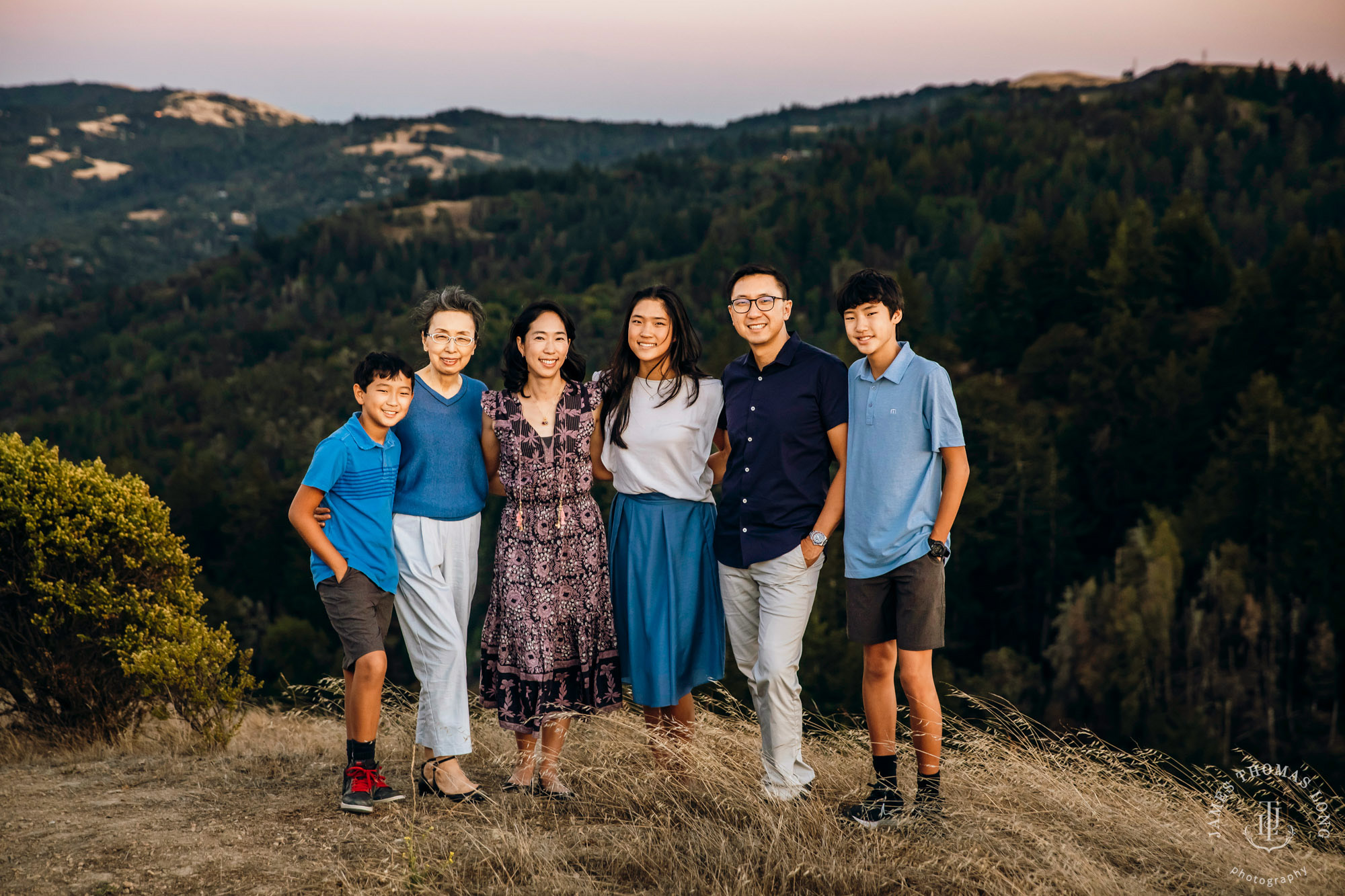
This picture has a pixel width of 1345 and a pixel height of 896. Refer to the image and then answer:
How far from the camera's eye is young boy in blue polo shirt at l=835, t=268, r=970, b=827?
3.84 m

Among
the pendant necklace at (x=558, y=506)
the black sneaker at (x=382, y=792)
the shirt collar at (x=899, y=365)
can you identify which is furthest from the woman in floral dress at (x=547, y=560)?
the shirt collar at (x=899, y=365)

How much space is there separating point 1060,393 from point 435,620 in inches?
2192

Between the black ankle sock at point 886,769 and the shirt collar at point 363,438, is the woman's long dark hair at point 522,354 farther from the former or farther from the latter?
the black ankle sock at point 886,769

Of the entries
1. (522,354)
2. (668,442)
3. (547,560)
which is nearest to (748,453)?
(668,442)

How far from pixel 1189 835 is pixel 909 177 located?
4714 inches

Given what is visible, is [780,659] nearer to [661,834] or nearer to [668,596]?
[668,596]

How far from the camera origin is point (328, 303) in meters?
125

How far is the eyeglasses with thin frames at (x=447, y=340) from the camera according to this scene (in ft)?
14.2

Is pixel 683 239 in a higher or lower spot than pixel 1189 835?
higher

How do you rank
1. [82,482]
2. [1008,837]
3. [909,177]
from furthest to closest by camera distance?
[909,177], [82,482], [1008,837]

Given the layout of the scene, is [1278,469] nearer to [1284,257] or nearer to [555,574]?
[1284,257]

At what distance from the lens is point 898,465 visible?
3.90 m

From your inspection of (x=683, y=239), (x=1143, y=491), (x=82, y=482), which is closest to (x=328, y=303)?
(x=683, y=239)

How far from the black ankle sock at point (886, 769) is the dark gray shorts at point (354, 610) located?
208 centimetres
